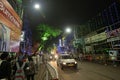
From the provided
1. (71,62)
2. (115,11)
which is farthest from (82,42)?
(71,62)

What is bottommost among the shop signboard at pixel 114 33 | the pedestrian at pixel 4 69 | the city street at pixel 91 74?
the city street at pixel 91 74

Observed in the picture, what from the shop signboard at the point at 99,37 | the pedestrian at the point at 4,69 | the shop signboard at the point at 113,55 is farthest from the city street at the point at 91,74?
the shop signboard at the point at 99,37

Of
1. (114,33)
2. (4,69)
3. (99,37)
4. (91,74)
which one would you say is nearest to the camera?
(4,69)

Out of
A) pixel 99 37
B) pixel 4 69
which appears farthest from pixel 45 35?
pixel 4 69

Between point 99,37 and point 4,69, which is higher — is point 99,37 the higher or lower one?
the higher one

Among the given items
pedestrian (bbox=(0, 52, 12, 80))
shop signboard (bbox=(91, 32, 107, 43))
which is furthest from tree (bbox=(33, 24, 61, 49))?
pedestrian (bbox=(0, 52, 12, 80))

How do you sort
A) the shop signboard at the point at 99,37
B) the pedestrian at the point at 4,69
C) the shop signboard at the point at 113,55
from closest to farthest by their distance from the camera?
the pedestrian at the point at 4,69 → the shop signboard at the point at 113,55 → the shop signboard at the point at 99,37

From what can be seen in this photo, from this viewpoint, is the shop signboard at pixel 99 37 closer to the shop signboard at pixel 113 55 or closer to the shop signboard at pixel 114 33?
the shop signboard at pixel 114 33

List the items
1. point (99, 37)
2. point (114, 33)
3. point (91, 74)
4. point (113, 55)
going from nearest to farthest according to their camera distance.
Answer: point (91, 74)
point (113, 55)
point (114, 33)
point (99, 37)

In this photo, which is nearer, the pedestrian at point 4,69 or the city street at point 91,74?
the pedestrian at point 4,69

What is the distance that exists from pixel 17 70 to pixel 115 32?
1958 cm

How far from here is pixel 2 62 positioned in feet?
16.4

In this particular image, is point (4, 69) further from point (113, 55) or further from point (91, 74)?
point (113, 55)

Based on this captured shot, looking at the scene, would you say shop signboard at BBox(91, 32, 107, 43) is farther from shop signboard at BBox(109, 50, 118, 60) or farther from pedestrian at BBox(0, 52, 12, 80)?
pedestrian at BBox(0, 52, 12, 80)
